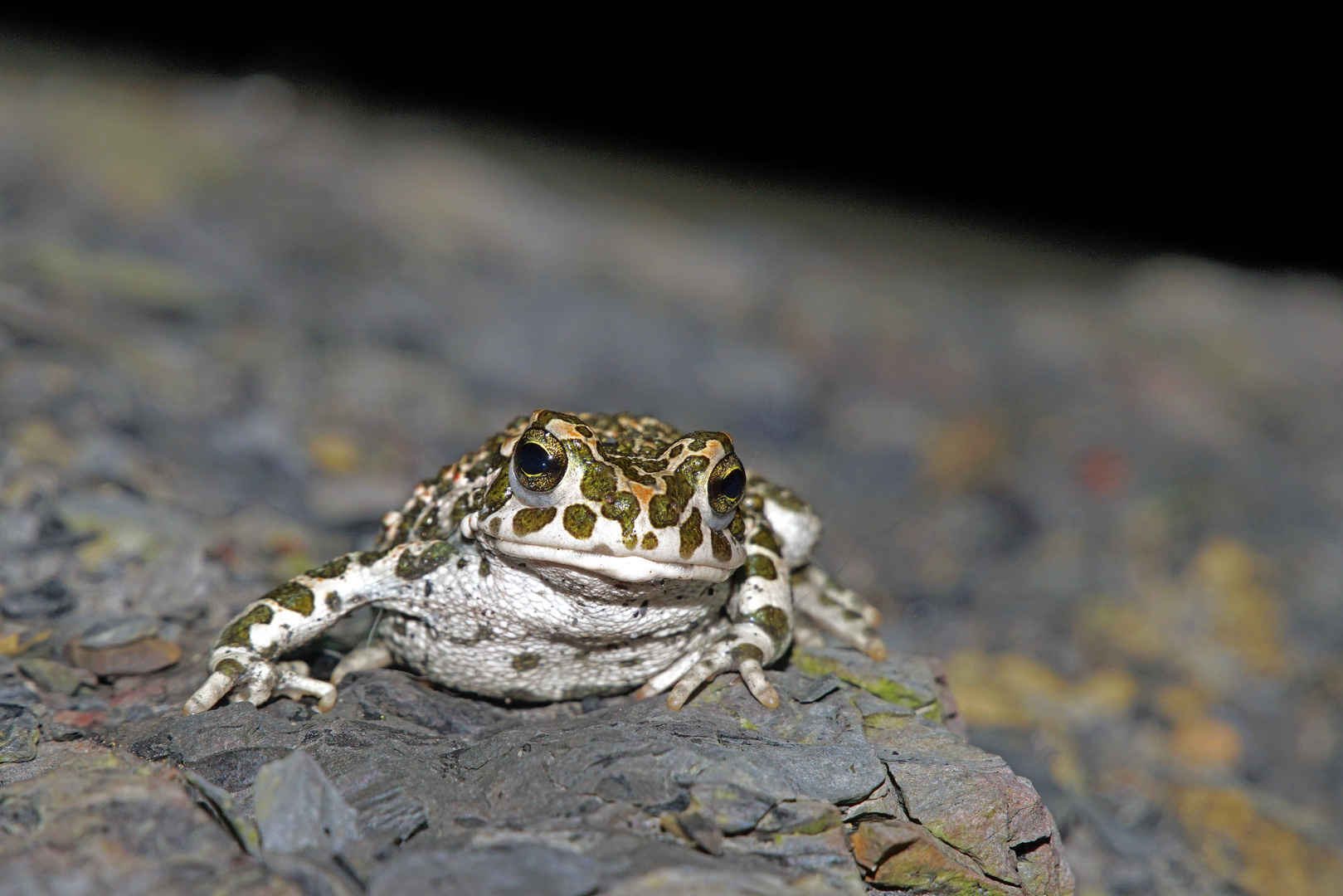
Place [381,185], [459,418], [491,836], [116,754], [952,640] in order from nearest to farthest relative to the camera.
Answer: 1. [491,836]
2. [116,754]
3. [952,640]
4. [459,418]
5. [381,185]

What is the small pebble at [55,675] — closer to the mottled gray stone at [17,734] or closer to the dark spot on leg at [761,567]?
the mottled gray stone at [17,734]

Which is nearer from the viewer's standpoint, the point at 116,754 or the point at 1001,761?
the point at 116,754

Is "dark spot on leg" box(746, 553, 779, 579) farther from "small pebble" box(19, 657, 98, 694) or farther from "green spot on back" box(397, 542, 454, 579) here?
"small pebble" box(19, 657, 98, 694)

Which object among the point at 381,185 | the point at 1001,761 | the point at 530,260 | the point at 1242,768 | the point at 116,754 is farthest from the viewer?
the point at 381,185

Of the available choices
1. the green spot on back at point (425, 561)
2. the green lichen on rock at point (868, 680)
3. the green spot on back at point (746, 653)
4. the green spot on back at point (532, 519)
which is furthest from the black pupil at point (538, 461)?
the green lichen on rock at point (868, 680)

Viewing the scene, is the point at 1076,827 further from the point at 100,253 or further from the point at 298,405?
the point at 100,253

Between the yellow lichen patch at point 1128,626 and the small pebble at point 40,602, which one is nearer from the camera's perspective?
the small pebble at point 40,602

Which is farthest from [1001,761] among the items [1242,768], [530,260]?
[530,260]
